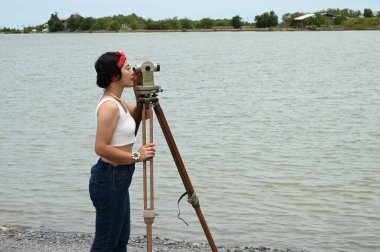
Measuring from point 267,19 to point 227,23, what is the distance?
22822 millimetres

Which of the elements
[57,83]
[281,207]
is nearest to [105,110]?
[281,207]

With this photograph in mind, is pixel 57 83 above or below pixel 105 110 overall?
below

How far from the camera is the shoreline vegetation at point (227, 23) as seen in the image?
469ft

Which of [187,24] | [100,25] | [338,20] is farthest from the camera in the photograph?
[100,25]

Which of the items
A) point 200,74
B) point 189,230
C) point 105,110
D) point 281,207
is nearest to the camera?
point 105,110

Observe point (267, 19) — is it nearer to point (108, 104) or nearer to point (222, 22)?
point (222, 22)

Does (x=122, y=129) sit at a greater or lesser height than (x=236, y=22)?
greater

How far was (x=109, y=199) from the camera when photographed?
4227 mm

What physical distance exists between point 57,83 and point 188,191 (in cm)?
2846

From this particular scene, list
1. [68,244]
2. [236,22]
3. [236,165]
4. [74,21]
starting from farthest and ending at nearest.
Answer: [74,21] < [236,22] < [236,165] < [68,244]

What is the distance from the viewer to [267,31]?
495ft

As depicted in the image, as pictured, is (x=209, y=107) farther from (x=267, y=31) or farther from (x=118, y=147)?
(x=267, y=31)

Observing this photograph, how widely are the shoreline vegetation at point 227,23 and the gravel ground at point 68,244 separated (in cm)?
13334

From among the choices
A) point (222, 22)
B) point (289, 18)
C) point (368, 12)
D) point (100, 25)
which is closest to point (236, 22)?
point (289, 18)
